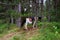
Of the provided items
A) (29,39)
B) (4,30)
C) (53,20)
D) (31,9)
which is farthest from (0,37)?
(53,20)

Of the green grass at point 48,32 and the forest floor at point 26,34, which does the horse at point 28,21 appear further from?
the green grass at point 48,32

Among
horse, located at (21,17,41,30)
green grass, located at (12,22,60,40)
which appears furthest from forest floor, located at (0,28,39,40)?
green grass, located at (12,22,60,40)

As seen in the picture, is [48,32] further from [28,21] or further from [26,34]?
[28,21]

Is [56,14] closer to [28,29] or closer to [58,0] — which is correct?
[58,0]

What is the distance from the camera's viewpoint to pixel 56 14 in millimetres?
4332

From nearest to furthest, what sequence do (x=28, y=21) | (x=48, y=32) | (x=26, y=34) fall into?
(x=48, y=32) → (x=26, y=34) → (x=28, y=21)

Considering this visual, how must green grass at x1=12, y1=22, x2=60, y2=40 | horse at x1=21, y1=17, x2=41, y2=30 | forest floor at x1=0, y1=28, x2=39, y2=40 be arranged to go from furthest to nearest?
horse at x1=21, y1=17, x2=41, y2=30
forest floor at x1=0, y1=28, x2=39, y2=40
green grass at x1=12, y1=22, x2=60, y2=40

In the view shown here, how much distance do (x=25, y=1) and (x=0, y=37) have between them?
1.64 m

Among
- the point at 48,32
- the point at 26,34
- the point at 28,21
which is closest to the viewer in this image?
the point at 48,32

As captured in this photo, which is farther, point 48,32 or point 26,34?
point 26,34

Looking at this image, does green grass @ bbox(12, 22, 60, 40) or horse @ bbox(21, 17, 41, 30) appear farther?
horse @ bbox(21, 17, 41, 30)

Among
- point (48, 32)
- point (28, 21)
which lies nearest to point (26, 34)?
point (28, 21)

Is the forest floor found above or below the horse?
below

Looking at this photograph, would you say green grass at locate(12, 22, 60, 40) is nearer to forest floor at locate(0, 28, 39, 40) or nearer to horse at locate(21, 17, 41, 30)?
forest floor at locate(0, 28, 39, 40)
